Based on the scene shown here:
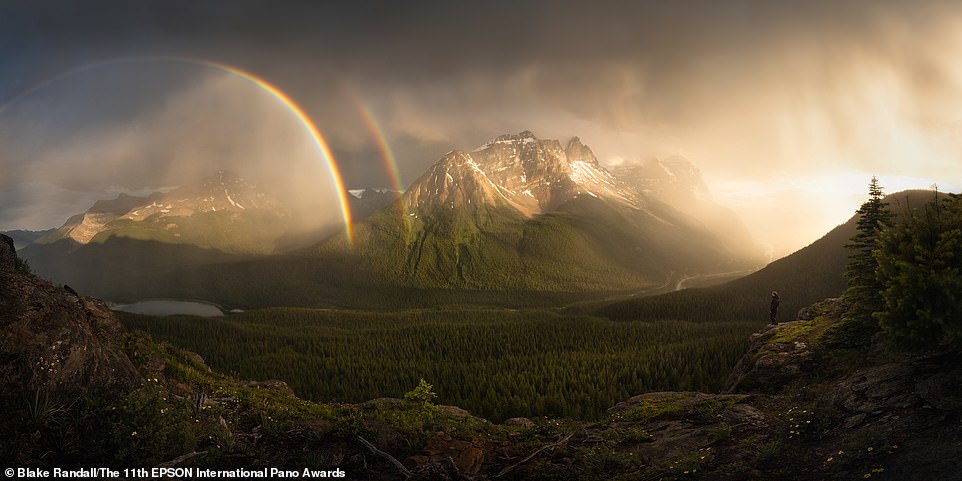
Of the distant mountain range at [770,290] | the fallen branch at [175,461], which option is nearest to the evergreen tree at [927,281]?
the fallen branch at [175,461]

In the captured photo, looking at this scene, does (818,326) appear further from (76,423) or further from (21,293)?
(21,293)

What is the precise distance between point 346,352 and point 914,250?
114 metres

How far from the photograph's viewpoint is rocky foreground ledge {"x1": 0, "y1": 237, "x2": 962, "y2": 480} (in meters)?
10.4

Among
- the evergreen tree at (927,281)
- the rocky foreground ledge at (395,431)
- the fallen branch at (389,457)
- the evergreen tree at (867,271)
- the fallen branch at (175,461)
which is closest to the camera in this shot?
the rocky foreground ledge at (395,431)

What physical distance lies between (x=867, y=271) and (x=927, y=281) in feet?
31.0

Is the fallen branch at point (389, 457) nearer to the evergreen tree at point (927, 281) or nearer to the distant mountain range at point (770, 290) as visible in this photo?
the evergreen tree at point (927, 281)

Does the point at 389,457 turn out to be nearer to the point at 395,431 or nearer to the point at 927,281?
the point at 395,431

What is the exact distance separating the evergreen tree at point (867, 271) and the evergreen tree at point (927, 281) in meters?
0.78

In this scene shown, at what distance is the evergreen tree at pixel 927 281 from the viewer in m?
12.1

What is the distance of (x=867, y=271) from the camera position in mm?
20250

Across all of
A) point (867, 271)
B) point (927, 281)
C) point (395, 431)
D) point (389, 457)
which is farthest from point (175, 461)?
point (867, 271)

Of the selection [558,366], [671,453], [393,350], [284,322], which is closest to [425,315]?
[284,322]

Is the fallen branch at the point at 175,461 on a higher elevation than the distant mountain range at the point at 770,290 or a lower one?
higher

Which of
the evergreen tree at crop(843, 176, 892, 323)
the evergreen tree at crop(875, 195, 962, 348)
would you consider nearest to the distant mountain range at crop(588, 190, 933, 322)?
the evergreen tree at crop(843, 176, 892, 323)
